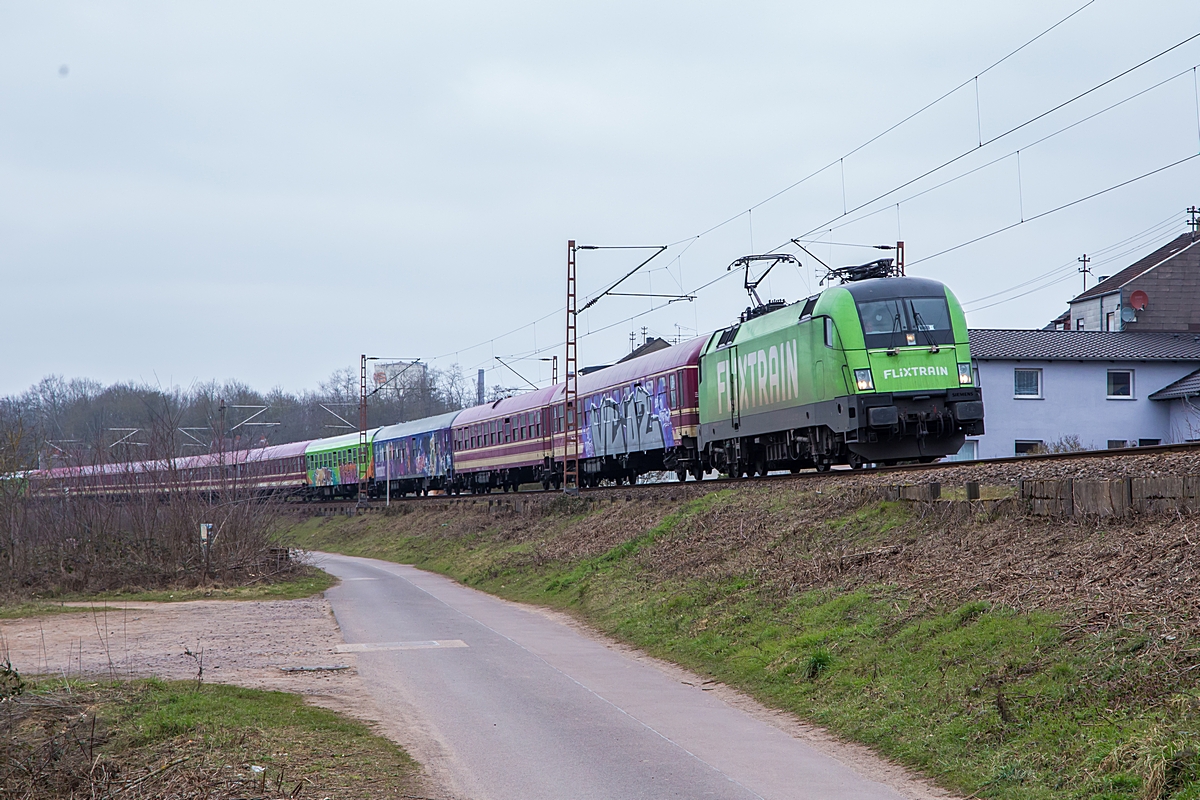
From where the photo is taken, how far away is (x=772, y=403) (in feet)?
76.6

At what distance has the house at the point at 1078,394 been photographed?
4259 cm

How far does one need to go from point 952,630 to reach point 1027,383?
35134 millimetres

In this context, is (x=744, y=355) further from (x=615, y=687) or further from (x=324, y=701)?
(x=324, y=701)

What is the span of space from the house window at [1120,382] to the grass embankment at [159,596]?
101 ft

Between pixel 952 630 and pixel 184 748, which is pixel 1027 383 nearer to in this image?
pixel 952 630

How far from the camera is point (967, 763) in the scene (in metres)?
8.41

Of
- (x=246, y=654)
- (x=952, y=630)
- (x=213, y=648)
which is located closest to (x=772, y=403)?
(x=246, y=654)

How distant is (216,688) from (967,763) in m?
8.10

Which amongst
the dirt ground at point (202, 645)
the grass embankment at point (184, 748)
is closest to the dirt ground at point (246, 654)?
the dirt ground at point (202, 645)

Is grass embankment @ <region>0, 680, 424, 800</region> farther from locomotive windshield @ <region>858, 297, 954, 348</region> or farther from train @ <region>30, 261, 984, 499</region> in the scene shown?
locomotive windshield @ <region>858, 297, 954, 348</region>

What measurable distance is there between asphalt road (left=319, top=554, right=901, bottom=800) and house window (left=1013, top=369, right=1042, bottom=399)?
2929 centimetres

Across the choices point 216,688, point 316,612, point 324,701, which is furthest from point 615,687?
point 316,612

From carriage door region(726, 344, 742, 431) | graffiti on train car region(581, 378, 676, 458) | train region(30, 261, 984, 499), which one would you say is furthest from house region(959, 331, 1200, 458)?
carriage door region(726, 344, 742, 431)

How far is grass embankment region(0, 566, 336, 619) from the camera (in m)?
23.7
